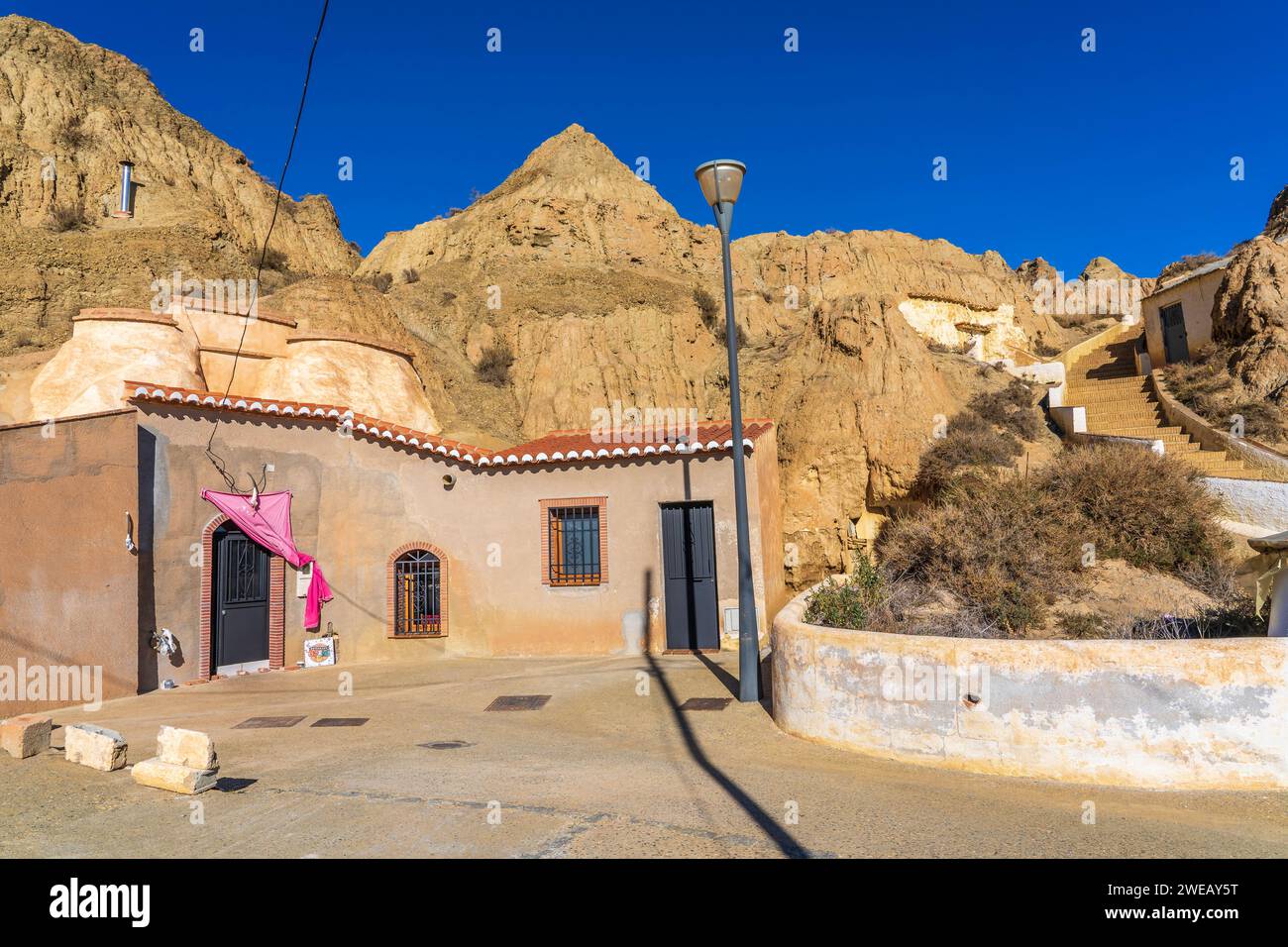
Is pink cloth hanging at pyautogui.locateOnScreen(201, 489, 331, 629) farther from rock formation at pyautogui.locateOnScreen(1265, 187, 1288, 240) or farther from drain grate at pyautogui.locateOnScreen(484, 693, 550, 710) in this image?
rock formation at pyautogui.locateOnScreen(1265, 187, 1288, 240)

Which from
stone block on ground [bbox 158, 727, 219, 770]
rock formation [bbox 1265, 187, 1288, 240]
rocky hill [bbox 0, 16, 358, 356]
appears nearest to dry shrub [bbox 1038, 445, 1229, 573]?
stone block on ground [bbox 158, 727, 219, 770]

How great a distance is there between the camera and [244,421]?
13.4m

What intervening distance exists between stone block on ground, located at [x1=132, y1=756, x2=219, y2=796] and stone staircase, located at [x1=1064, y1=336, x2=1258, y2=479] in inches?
670

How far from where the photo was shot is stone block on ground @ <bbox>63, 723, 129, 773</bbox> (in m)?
6.67

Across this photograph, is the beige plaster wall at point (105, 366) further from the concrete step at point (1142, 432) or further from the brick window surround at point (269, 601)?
the concrete step at point (1142, 432)

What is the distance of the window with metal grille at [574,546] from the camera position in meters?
14.1

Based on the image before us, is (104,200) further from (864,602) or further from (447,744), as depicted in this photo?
(864,602)

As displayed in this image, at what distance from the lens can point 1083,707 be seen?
5.75 metres

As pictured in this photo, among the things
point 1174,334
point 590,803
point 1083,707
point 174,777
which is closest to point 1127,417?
point 1174,334

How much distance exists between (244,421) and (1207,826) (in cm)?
1368

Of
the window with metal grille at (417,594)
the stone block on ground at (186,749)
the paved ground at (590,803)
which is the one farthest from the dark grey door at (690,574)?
the stone block on ground at (186,749)

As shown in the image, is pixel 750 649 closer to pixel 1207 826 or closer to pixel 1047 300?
pixel 1207 826

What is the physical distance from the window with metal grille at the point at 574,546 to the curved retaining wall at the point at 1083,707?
7897 mm
